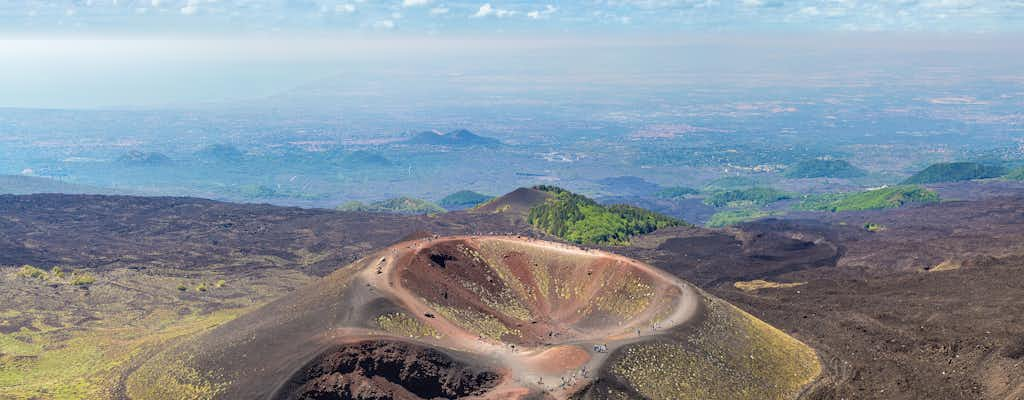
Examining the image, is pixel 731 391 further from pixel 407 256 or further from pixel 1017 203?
pixel 1017 203

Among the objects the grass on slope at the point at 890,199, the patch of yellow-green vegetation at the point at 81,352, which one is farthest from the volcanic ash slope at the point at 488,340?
the grass on slope at the point at 890,199

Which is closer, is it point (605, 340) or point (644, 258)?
point (605, 340)

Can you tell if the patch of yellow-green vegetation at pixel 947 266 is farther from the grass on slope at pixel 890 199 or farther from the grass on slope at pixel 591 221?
the grass on slope at pixel 890 199

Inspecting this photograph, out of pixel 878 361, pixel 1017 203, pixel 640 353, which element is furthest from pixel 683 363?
pixel 1017 203

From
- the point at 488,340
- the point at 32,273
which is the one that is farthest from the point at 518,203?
the point at 488,340

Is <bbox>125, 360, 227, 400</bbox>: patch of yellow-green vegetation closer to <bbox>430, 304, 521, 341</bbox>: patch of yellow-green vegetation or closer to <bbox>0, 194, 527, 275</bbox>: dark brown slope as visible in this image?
<bbox>430, 304, 521, 341</bbox>: patch of yellow-green vegetation

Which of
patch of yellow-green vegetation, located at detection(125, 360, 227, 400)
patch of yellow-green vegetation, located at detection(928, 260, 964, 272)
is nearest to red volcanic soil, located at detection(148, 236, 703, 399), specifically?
patch of yellow-green vegetation, located at detection(125, 360, 227, 400)
